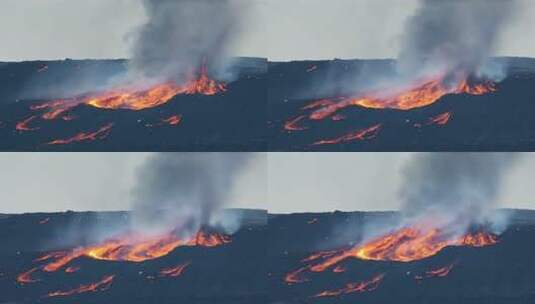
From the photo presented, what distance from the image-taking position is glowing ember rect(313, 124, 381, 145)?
24.7 meters

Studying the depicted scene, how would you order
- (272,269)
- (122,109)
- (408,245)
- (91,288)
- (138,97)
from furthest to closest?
(138,97), (408,245), (122,109), (272,269), (91,288)

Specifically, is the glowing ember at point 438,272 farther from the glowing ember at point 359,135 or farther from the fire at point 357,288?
the glowing ember at point 359,135

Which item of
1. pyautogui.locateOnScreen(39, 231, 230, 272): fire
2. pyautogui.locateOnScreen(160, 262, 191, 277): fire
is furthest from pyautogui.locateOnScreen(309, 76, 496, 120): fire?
pyautogui.locateOnScreen(160, 262, 191, 277): fire

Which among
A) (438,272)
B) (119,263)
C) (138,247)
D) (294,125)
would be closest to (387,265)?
(438,272)

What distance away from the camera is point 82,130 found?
24.8 metres

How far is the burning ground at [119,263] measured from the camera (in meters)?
24.3

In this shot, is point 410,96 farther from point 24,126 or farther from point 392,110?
point 24,126

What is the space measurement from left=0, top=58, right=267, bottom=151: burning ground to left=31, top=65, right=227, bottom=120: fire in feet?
0.09

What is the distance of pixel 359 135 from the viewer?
24.7 m

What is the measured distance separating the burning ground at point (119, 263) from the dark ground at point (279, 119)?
236 centimetres

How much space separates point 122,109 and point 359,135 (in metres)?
6.47

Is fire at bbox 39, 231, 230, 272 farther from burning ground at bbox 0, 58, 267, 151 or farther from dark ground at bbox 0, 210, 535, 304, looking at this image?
burning ground at bbox 0, 58, 267, 151

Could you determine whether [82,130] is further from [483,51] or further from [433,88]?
[483,51]

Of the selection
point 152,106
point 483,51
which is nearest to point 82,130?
point 152,106
